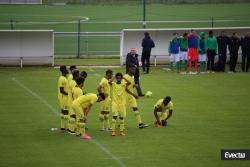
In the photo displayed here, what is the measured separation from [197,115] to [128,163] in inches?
272

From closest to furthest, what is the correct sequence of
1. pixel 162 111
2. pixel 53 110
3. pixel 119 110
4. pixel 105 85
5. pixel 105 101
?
pixel 119 110, pixel 105 85, pixel 105 101, pixel 162 111, pixel 53 110

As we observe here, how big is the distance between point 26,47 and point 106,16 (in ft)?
89.8

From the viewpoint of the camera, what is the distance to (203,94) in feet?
93.4

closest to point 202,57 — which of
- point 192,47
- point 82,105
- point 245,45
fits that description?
point 192,47

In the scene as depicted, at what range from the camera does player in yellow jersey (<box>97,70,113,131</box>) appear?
69.3ft

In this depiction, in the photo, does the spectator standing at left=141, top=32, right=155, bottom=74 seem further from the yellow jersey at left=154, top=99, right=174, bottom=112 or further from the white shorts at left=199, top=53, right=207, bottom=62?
the yellow jersey at left=154, top=99, right=174, bottom=112

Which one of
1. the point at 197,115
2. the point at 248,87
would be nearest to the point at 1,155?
the point at 197,115

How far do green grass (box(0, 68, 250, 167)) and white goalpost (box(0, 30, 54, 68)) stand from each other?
14.6ft

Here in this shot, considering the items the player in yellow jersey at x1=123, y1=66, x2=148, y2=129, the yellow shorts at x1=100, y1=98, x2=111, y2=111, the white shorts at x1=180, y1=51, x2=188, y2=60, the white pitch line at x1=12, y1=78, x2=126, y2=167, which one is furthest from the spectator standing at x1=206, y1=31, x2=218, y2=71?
the yellow shorts at x1=100, y1=98, x2=111, y2=111

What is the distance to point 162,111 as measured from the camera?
22328 millimetres

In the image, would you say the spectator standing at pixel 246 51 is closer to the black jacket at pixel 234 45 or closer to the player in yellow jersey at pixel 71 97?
the black jacket at pixel 234 45

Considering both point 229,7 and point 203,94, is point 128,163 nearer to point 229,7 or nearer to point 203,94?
point 203,94

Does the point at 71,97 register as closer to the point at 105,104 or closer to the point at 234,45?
the point at 105,104

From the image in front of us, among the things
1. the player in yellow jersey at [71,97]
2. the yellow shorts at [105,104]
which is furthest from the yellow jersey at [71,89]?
the yellow shorts at [105,104]
